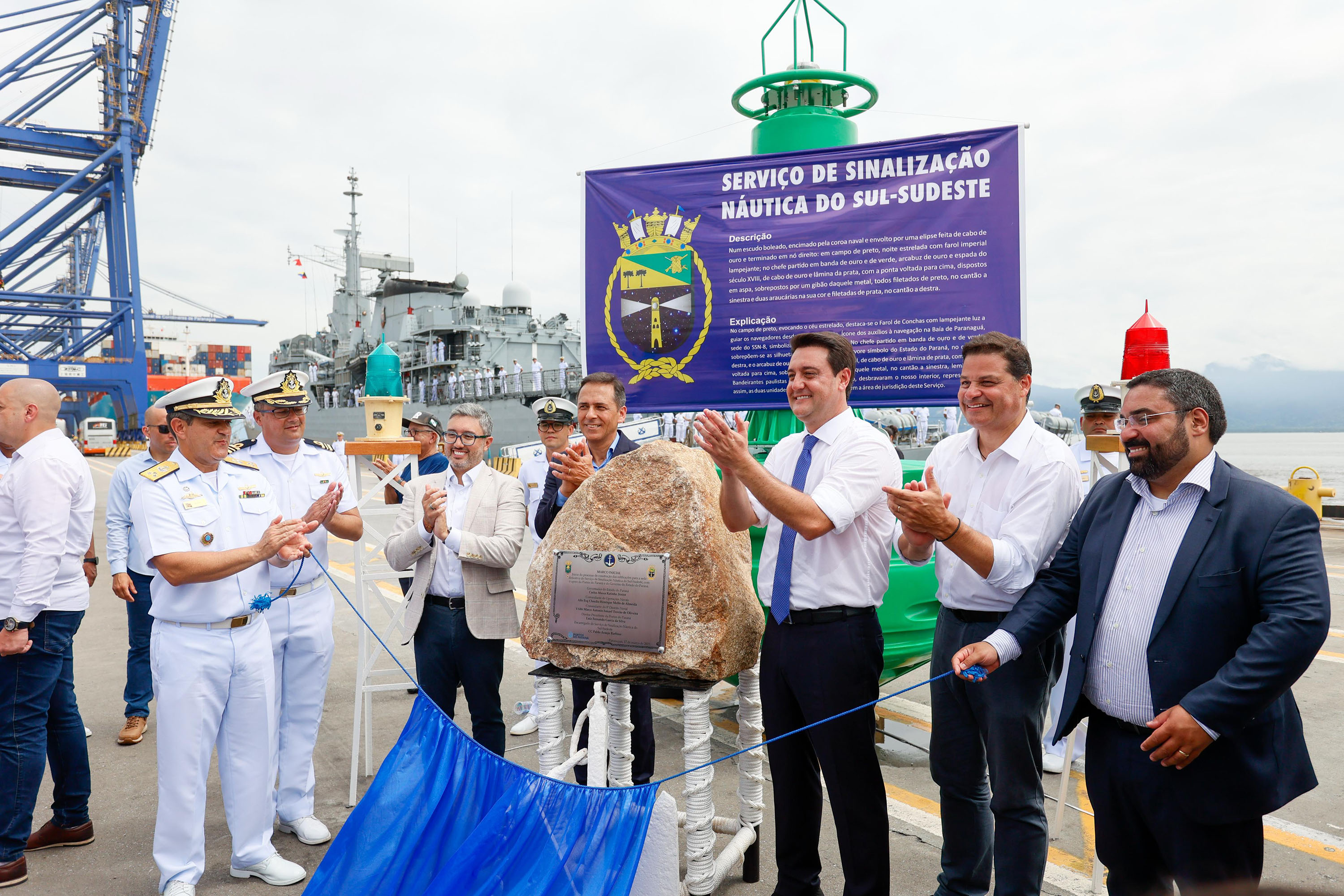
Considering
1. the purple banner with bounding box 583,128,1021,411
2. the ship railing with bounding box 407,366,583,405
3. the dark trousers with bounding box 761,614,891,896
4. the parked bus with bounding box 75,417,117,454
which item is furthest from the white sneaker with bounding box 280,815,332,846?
the parked bus with bounding box 75,417,117,454

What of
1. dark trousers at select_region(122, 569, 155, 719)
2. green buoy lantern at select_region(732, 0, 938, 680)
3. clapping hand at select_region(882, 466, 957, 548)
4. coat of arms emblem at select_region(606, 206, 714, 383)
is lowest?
dark trousers at select_region(122, 569, 155, 719)

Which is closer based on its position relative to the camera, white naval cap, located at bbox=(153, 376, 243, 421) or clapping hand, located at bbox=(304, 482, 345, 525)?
white naval cap, located at bbox=(153, 376, 243, 421)

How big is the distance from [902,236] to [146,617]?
5.05 metres

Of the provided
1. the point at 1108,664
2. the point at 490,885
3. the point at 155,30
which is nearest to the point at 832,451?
the point at 1108,664

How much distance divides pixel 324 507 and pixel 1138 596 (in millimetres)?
3053

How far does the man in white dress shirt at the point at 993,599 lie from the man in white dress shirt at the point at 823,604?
20 cm

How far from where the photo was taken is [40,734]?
330cm

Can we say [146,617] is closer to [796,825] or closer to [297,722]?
[297,722]

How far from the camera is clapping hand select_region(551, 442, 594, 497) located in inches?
131

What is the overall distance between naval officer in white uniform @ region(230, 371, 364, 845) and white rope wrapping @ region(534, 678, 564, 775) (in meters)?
1.24

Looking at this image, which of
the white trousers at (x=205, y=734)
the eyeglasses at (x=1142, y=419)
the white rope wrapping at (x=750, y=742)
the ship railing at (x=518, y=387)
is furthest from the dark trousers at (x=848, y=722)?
the ship railing at (x=518, y=387)

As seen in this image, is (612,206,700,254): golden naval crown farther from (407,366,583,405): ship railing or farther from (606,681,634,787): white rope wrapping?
(407,366,583,405): ship railing

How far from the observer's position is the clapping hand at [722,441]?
2.44 m

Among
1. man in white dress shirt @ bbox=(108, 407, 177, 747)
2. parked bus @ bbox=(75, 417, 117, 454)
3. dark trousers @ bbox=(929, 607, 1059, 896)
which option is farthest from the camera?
parked bus @ bbox=(75, 417, 117, 454)
